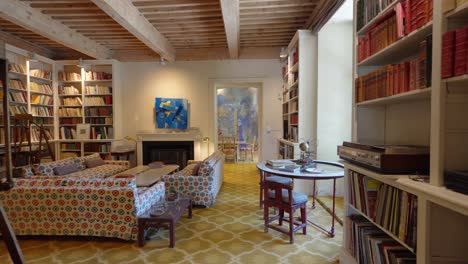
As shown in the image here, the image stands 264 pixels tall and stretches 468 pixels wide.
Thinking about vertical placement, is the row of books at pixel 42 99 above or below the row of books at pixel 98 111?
above

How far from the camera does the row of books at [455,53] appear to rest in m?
1.10

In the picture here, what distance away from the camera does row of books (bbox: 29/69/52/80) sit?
5.65 m

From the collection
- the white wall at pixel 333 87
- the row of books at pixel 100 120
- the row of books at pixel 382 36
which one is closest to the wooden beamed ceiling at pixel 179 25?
the white wall at pixel 333 87

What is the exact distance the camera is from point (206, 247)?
2.67 m

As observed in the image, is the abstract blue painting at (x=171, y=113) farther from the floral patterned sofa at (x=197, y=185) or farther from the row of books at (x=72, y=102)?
the floral patterned sofa at (x=197, y=185)

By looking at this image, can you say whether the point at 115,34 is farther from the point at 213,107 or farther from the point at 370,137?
the point at 370,137

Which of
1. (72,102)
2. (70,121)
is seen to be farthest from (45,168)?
(72,102)

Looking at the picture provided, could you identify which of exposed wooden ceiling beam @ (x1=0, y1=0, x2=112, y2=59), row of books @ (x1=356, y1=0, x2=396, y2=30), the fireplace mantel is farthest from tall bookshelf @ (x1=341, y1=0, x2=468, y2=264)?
the fireplace mantel

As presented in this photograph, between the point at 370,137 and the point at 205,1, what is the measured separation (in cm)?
314

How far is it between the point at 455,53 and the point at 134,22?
4.18 metres

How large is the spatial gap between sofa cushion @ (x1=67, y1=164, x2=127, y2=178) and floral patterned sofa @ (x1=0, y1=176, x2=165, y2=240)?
145cm

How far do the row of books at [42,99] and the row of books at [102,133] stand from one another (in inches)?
45.4

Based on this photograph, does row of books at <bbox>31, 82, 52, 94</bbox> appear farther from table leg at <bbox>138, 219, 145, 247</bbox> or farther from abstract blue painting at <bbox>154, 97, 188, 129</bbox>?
table leg at <bbox>138, 219, 145, 247</bbox>

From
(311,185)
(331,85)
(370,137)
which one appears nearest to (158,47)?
(331,85)
